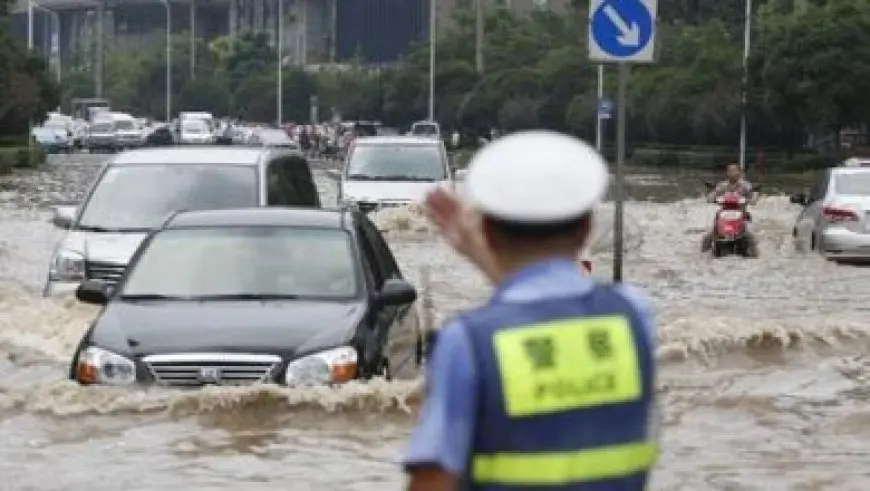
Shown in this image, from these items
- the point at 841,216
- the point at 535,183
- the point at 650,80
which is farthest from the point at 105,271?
the point at 650,80

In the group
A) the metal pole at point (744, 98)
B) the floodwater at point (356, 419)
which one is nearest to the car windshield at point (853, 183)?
the floodwater at point (356, 419)

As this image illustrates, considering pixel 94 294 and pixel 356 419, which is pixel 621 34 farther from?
pixel 94 294

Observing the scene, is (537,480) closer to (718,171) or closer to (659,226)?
(659,226)

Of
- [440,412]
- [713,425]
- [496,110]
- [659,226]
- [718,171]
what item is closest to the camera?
[440,412]

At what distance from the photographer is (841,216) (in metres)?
23.4

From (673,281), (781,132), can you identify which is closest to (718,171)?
(781,132)

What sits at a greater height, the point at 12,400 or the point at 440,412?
the point at 440,412

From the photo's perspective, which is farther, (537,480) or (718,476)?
(718,476)

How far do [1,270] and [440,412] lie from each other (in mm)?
20187

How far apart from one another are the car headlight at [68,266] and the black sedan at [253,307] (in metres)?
3.47

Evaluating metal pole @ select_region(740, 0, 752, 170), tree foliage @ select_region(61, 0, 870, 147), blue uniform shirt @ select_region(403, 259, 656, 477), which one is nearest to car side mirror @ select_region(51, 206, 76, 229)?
blue uniform shirt @ select_region(403, 259, 656, 477)

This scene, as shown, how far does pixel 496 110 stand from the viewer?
80562 mm

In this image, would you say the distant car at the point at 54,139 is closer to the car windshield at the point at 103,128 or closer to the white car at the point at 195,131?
the car windshield at the point at 103,128

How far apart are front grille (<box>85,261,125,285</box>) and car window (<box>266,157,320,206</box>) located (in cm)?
157
